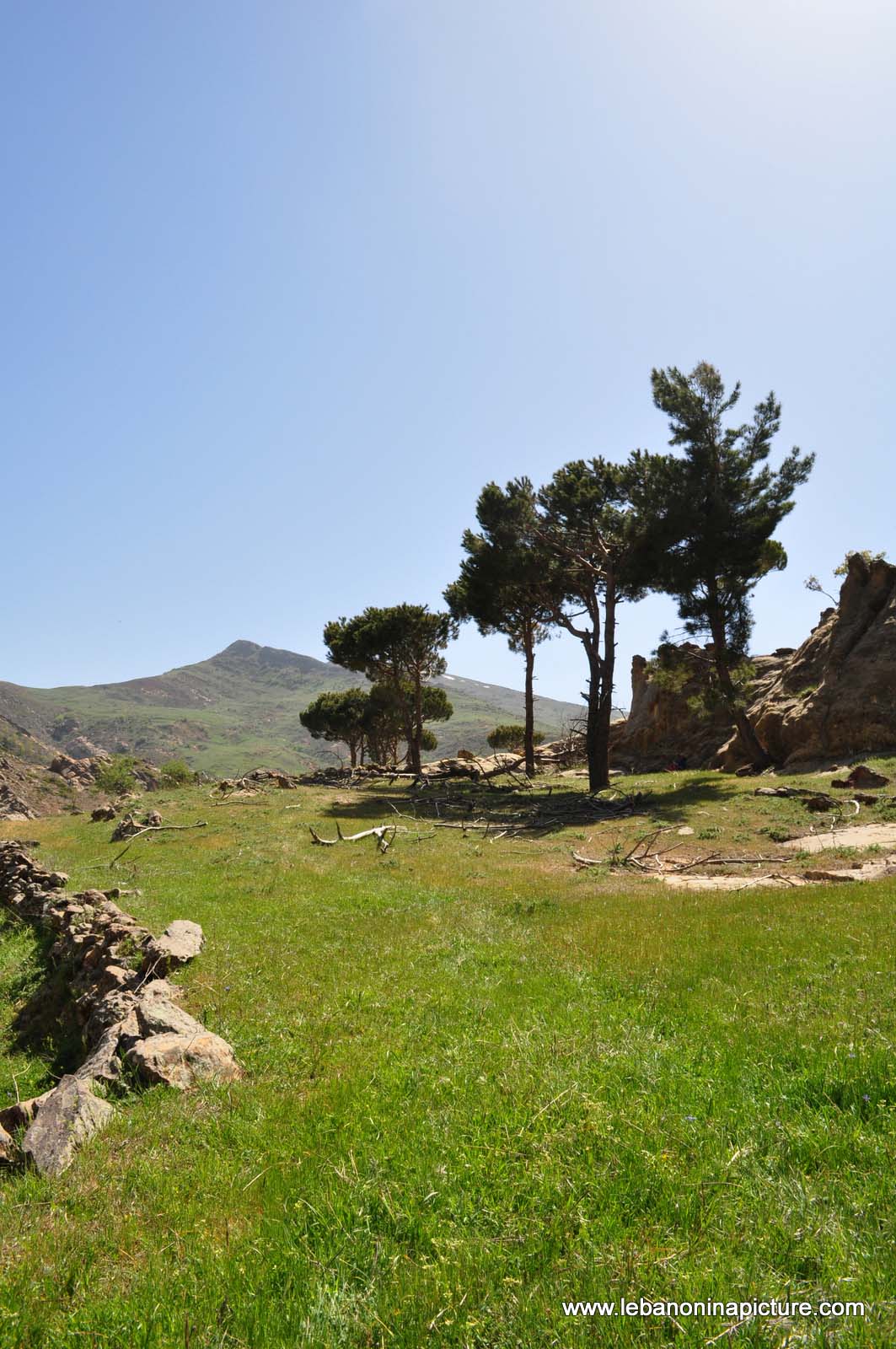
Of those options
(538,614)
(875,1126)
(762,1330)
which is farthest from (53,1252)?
(538,614)

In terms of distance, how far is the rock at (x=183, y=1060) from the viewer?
690 centimetres

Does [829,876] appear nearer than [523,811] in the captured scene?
Yes

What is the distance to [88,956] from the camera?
11.3 metres

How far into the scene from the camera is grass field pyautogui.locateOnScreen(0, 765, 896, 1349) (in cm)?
358

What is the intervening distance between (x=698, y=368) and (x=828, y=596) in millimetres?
20833

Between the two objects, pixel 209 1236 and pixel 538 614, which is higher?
pixel 538 614

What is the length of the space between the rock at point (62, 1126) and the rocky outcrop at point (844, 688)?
36607mm

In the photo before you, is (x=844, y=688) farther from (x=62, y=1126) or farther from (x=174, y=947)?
(x=62, y=1126)

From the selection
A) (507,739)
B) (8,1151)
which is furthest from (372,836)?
(507,739)

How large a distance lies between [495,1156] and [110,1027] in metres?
6.45

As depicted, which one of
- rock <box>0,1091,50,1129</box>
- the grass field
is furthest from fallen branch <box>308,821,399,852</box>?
rock <box>0,1091,50,1129</box>

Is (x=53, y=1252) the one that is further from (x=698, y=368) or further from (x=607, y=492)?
(x=698, y=368)

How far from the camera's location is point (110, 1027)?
864cm

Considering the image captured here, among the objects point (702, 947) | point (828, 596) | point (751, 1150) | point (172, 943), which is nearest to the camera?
point (751, 1150)
